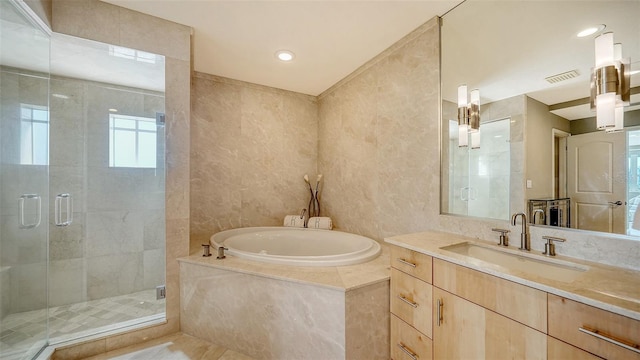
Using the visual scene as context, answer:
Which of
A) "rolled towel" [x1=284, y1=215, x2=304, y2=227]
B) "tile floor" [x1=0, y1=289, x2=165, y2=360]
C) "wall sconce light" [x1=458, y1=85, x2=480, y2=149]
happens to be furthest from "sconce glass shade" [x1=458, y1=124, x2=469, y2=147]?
"tile floor" [x1=0, y1=289, x2=165, y2=360]

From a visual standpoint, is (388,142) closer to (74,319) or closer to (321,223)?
(321,223)

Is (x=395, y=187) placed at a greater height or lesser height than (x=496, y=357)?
greater

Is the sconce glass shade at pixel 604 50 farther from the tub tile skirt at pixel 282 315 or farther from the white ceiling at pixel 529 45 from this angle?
the tub tile skirt at pixel 282 315

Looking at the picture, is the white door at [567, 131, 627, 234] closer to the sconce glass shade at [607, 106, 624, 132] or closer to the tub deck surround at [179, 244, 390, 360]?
the sconce glass shade at [607, 106, 624, 132]

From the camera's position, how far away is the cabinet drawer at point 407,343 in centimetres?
137

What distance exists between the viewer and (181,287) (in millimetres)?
1999

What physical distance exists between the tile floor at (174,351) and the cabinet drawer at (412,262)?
1.24 meters

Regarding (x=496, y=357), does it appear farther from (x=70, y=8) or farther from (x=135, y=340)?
(x=70, y=8)

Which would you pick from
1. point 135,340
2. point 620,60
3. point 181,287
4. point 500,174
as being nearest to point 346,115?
point 500,174

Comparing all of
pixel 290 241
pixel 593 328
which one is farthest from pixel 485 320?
pixel 290 241

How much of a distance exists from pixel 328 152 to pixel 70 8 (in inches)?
101

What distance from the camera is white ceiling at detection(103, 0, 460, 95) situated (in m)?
1.76

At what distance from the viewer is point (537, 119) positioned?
4.47ft

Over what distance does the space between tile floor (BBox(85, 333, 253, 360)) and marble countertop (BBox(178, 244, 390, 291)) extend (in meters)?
0.59
